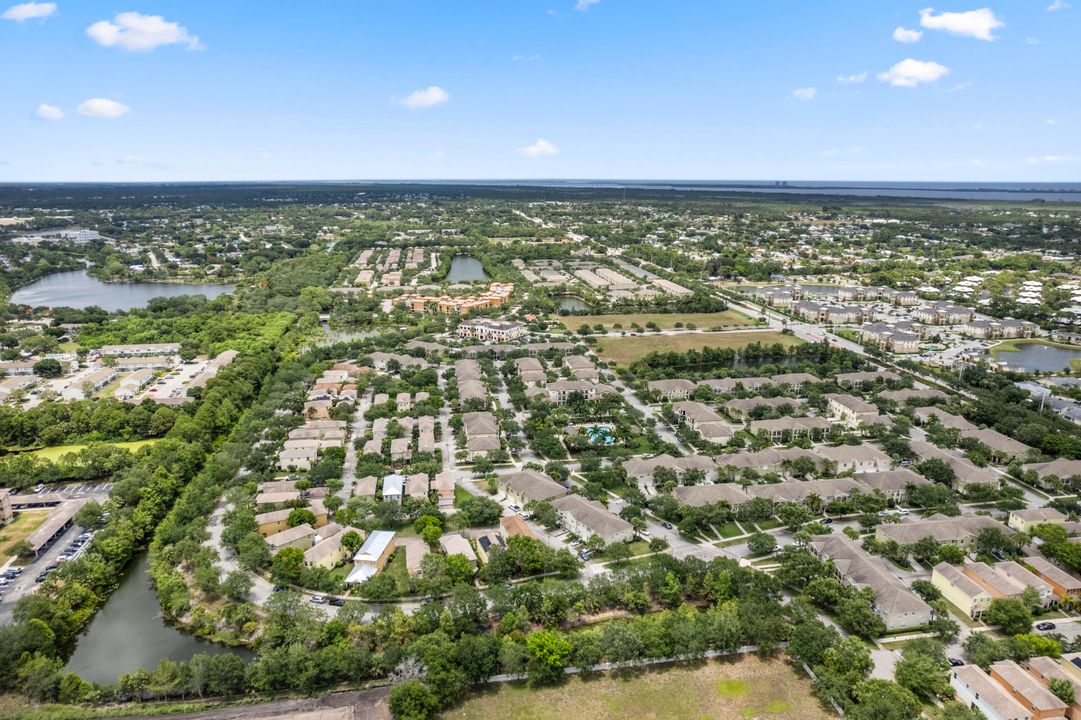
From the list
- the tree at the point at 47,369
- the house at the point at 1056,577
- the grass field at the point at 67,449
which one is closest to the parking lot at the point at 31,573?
the grass field at the point at 67,449

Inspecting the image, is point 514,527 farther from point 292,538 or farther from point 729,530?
point 729,530

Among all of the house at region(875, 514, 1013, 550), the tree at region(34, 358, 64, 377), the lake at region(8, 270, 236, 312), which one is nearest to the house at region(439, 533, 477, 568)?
the house at region(875, 514, 1013, 550)

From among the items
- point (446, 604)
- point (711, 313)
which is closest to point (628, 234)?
point (711, 313)

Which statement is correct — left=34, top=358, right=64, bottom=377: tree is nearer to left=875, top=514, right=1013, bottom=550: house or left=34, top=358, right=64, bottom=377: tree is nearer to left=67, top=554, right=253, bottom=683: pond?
left=67, top=554, right=253, bottom=683: pond

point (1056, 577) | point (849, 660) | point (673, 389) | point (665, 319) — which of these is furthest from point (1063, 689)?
point (665, 319)

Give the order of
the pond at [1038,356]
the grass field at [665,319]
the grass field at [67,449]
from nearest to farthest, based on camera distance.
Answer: the grass field at [67,449] → the pond at [1038,356] → the grass field at [665,319]

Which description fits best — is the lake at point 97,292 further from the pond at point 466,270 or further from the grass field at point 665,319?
the grass field at point 665,319

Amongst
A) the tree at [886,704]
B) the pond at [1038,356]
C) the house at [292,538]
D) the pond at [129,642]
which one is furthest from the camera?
the pond at [1038,356]

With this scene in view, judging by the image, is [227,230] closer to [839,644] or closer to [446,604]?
[446,604]
